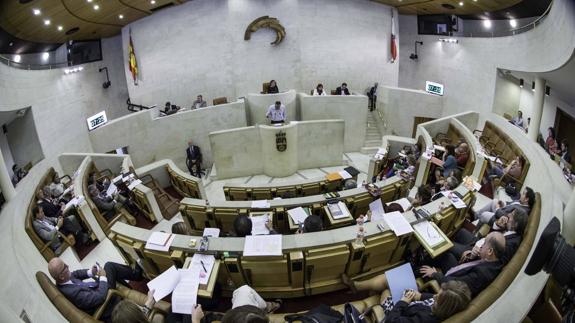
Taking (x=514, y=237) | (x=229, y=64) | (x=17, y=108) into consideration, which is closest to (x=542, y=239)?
(x=514, y=237)

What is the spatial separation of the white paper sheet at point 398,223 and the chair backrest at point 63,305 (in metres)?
3.27

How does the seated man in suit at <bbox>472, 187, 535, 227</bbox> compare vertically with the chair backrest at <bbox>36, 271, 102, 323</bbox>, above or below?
above

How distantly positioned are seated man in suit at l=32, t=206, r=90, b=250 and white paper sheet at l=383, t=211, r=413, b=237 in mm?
5716

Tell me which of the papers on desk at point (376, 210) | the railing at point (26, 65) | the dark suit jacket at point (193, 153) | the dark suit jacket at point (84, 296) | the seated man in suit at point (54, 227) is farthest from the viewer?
the dark suit jacket at point (193, 153)

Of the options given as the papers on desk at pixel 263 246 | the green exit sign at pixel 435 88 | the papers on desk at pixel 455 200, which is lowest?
the papers on desk at pixel 263 246

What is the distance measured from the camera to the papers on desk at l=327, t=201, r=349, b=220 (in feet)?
15.1

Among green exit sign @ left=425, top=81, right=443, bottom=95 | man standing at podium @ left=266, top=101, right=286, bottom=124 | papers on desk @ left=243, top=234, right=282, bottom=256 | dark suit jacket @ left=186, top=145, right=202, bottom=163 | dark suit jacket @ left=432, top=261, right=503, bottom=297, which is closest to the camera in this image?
dark suit jacket @ left=432, top=261, right=503, bottom=297

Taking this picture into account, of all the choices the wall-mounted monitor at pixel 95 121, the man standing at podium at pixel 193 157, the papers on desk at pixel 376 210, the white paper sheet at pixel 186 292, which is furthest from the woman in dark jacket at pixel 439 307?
the wall-mounted monitor at pixel 95 121

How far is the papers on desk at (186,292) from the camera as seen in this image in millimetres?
3049

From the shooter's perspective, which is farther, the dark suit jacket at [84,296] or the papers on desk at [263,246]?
the papers on desk at [263,246]

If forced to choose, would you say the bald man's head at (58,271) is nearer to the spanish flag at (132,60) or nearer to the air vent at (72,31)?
the air vent at (72,31)

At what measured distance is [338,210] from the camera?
15.5 feet

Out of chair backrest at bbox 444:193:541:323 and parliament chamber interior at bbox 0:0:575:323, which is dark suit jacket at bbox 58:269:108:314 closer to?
parliament chamber interior at bbox 0:0:575:323

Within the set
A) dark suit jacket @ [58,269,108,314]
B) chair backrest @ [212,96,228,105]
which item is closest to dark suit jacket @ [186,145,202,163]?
chair backrest @ [212,96,228,105]
